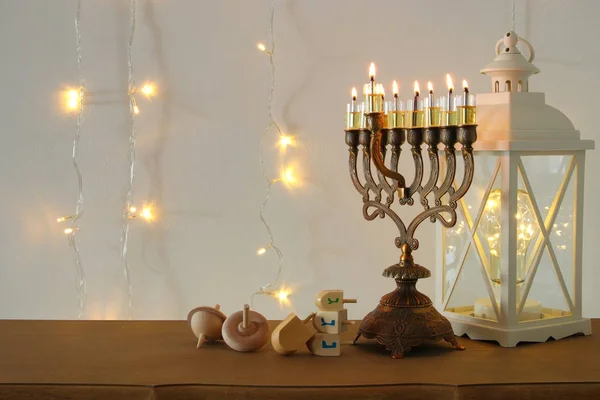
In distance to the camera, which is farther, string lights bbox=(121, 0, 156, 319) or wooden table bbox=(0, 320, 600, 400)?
string lights bbox=(121, 0, 156, 319)

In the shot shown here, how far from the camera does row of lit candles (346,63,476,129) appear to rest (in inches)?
51.4

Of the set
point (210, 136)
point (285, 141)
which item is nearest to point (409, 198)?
point (285, 141)

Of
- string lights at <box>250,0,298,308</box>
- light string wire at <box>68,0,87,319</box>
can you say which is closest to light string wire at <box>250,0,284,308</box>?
string lights at <box>250,0,298,308</box>

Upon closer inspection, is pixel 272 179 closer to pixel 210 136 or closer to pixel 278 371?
pixel 210 136

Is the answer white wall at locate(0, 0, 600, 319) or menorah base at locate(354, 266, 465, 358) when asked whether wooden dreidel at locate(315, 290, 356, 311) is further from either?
white wall at locate(0, 0, 600, 319)

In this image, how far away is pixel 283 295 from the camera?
2.03 m

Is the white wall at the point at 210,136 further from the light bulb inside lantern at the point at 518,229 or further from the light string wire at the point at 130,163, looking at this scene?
the light bulb inside lantern at the point at 518,229

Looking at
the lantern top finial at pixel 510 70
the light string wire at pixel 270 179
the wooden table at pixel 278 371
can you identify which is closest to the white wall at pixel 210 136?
the light string wire at pixel 270 179

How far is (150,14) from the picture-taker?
200cm

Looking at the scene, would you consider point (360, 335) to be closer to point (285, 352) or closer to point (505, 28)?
→ point (285, 352)

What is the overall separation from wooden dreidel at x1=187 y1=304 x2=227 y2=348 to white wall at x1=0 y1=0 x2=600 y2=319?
0.62 metres

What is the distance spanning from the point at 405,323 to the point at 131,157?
3.18 feet

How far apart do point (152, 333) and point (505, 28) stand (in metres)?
1.09

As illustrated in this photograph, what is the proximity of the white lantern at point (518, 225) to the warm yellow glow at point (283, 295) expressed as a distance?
62 cm
